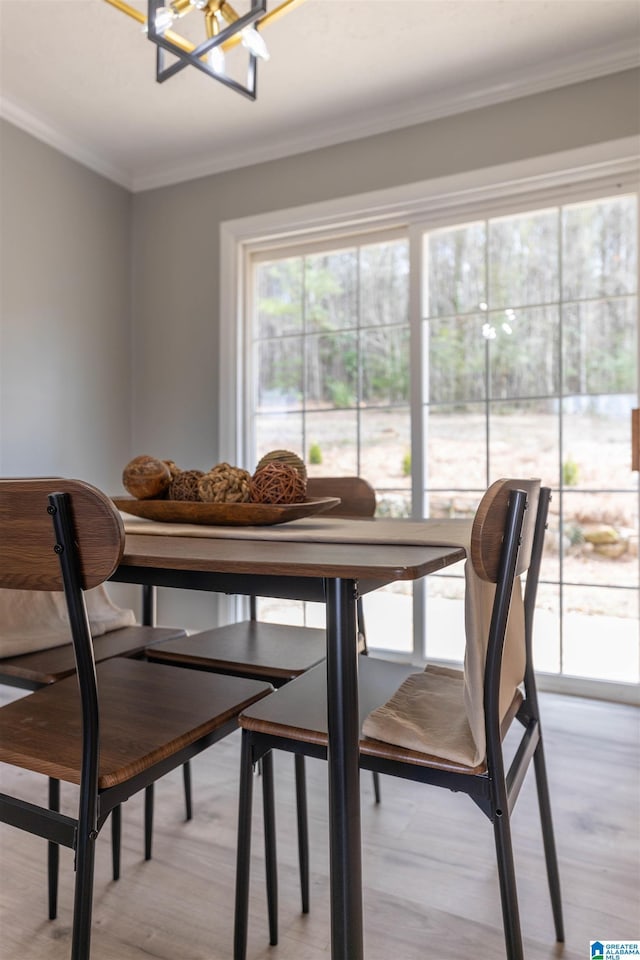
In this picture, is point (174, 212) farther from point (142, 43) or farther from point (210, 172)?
point (142, 43)

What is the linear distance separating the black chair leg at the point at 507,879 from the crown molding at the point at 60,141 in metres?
3.29

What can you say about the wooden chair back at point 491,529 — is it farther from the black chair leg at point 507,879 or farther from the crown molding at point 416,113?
the crown molding at point 416,113

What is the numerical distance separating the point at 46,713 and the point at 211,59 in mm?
1532

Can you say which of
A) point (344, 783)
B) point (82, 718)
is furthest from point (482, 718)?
point (82, 718)

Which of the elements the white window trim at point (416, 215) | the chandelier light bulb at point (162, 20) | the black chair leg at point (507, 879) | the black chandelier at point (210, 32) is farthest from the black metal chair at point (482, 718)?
the white window trim at point (416, 215)

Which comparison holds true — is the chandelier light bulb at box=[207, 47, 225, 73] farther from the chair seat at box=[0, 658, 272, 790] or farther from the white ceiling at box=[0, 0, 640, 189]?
the chair seat at box=[0, 658, 272, 790]

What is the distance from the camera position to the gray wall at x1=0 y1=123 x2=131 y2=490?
2914 mm

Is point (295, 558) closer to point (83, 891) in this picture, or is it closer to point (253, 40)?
point (83, 891)

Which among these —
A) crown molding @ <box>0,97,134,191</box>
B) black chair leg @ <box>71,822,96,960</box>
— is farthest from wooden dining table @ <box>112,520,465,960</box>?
crown molding @ <box>0,97,134,191</box>

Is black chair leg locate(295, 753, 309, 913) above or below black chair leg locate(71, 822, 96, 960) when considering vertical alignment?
below

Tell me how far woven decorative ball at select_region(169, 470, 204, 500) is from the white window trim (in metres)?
1.60

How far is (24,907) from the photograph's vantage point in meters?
1.32

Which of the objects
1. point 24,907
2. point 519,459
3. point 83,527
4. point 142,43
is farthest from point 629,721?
point 142,43

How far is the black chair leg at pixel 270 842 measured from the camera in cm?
118
